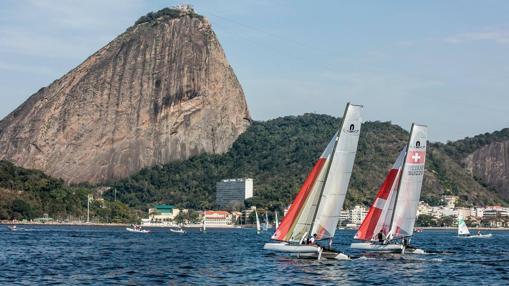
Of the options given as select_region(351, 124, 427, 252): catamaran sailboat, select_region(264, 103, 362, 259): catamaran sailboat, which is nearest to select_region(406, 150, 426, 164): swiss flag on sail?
select_region(351, 124, 427, 252): catamaran sailboat

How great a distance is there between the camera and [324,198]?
8112 cm

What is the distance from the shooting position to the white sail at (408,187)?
3647 inches

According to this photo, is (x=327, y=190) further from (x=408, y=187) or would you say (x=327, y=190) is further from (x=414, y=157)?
(x=414, y=157)

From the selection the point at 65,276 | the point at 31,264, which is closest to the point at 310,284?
the point at 65,276

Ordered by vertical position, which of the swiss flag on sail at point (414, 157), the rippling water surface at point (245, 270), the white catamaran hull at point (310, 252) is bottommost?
the rippling water surface at point (245, 270)

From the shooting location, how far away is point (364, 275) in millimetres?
72125

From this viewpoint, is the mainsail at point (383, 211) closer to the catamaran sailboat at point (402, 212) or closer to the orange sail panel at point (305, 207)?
the catamaran sailboat at point (402, 212)

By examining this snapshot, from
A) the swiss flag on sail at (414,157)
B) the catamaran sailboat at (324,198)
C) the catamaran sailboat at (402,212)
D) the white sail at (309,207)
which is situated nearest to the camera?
the catamaran sailboat at (324,198)

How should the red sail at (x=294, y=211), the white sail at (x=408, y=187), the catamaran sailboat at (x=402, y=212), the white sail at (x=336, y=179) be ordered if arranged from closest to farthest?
the white sail at (x=336, y=179)
the red sail at (x=294, y=211)
the catamaran sailboat at (x=402, y=212)
the white sail at (x=408, y=187)

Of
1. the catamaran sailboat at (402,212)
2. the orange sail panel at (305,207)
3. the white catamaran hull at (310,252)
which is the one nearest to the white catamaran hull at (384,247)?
the catamaran sailboat at (402,212)

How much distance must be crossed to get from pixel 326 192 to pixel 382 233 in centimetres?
1467

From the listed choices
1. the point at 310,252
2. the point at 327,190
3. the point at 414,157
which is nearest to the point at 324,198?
the point at 327,190

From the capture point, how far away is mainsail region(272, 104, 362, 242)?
264 ft

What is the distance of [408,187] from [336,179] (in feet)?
47.3
